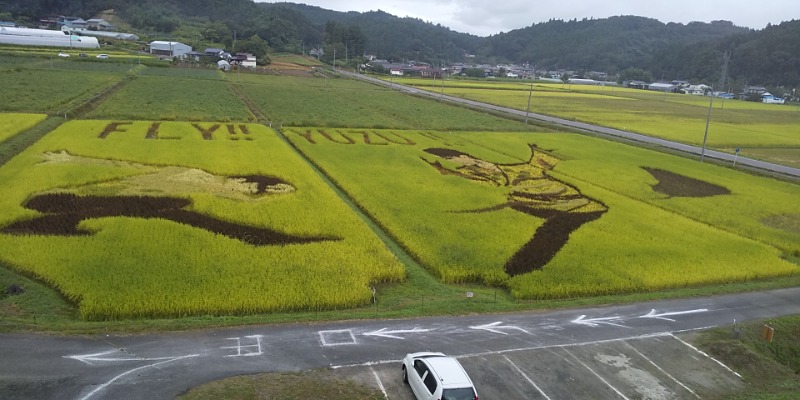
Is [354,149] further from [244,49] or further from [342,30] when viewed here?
[342,30]

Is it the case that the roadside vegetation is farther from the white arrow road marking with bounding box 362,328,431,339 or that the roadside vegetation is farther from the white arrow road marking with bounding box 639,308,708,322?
the white arrow road marking with bounding box 362,328,431,339

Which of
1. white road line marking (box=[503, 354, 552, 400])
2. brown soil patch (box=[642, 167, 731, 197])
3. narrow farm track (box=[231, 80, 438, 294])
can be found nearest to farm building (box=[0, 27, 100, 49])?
narrow farm track (box=[231, 80, 438, 294])

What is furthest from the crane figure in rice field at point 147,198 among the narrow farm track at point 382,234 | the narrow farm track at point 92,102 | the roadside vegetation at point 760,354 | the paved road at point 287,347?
the narrow farm track at point 92,102

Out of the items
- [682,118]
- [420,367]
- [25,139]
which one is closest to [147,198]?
[25,139]

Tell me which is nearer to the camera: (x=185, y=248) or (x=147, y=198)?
(x=185, y=248)

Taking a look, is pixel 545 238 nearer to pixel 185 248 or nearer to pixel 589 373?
pixel 589 373

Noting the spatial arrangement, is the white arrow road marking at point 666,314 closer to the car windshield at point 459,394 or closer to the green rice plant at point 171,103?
the car windshield at point 459,394
